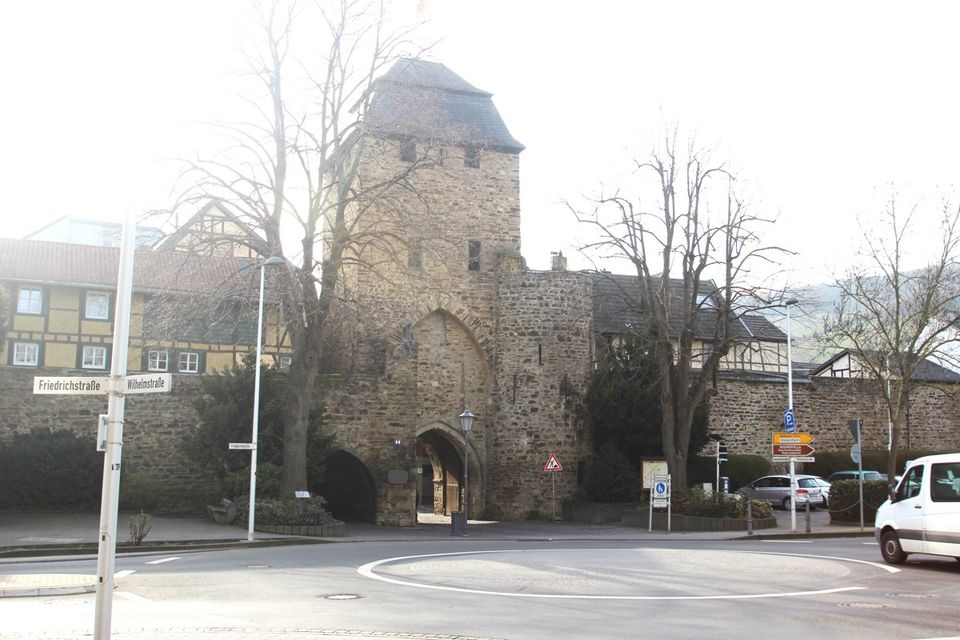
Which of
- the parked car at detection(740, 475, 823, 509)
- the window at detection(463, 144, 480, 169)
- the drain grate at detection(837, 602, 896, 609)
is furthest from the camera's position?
the window at detection(463, 144, 480, 169)

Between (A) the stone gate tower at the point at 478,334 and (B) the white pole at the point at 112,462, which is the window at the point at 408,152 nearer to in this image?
(A) the stone gate tower at the point at 478,334

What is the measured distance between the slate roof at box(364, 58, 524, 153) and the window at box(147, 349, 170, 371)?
482 inches

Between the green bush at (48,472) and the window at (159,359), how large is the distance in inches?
381

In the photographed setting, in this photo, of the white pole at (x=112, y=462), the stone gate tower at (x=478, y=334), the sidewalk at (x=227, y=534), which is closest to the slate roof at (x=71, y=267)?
the stone gate tower at (x=478, y=334)

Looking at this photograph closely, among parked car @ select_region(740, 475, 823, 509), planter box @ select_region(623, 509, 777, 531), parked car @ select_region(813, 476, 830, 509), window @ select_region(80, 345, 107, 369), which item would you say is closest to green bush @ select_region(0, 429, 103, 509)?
window @ select_region(80, 345, 107, 369)

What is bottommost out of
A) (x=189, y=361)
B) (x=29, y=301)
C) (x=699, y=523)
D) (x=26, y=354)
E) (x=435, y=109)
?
(x=699, y=523)

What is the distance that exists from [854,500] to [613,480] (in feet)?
25.9

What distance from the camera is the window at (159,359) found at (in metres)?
37.8

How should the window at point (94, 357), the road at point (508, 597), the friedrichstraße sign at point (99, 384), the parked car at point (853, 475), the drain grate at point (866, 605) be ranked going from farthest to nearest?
the parked car at point (853, 475) < the window at point (94, 357) < the drain grate at point (866, 605) < the road at point (508, 597) < the friedrichstraße sign at point (99, 384)

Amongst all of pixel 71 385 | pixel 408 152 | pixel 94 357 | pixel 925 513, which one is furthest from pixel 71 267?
pixel 71 385

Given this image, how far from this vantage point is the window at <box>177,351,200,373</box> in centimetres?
3819

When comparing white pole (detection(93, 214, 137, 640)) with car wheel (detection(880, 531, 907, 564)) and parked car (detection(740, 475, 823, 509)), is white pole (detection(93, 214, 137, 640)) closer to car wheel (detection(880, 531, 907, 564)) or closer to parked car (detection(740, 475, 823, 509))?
car wheel (detection(880, 531, 907, 564))

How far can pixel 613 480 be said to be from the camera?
108 ft

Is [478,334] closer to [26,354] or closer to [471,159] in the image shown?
[471,159]
